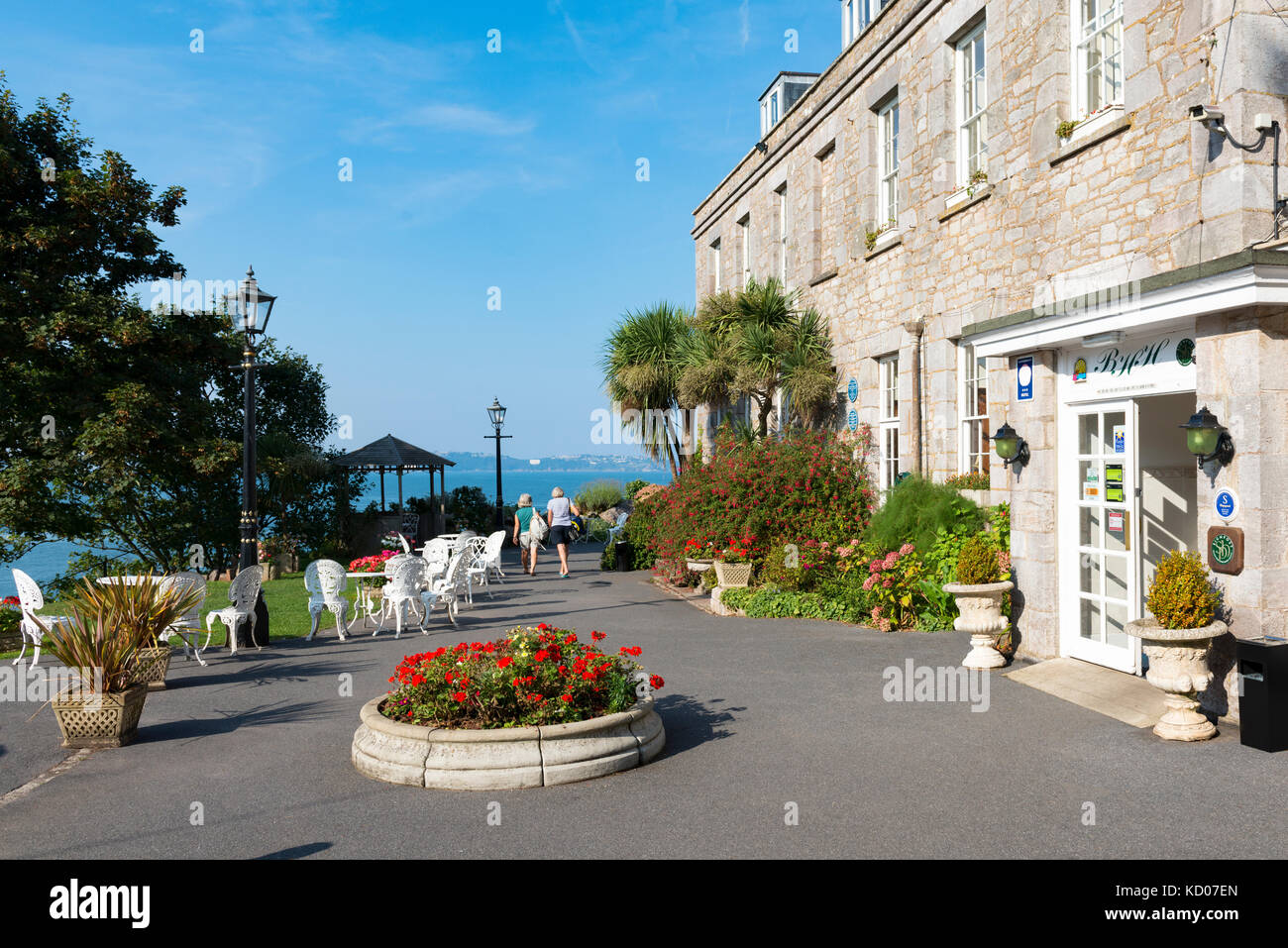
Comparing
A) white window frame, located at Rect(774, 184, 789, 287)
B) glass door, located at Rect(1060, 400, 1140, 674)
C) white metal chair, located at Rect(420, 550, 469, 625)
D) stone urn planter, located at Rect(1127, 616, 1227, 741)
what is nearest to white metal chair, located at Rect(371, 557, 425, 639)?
white metal chair, located at Rect(420, 550, 469, 625)

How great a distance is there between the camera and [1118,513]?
7.81 meters

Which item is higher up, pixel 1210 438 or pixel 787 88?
pixel 787 88

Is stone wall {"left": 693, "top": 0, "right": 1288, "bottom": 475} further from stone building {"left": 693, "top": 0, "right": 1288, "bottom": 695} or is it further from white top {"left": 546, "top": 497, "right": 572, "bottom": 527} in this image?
white top {"left": 546, "top": 497, "right": 572, "bottom": 527}

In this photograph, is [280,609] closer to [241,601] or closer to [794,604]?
[241,601]

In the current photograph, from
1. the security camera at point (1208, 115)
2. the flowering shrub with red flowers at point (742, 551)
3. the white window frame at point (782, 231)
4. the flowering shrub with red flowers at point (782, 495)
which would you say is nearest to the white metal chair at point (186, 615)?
the flowering shrub with red flowers at point (742, 551)

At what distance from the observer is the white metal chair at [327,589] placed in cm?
1144

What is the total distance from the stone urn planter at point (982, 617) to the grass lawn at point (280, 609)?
308 inches

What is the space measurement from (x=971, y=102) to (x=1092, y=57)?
2523 mm

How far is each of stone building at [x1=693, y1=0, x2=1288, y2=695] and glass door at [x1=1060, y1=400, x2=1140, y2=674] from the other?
0.06 ft

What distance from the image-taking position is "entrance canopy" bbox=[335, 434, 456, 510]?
80.5 feet

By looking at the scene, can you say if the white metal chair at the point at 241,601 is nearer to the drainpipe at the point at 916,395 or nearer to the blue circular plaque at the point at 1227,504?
the drainpipe at the point at 916,395

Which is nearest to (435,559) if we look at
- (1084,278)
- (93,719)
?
(93,719)
